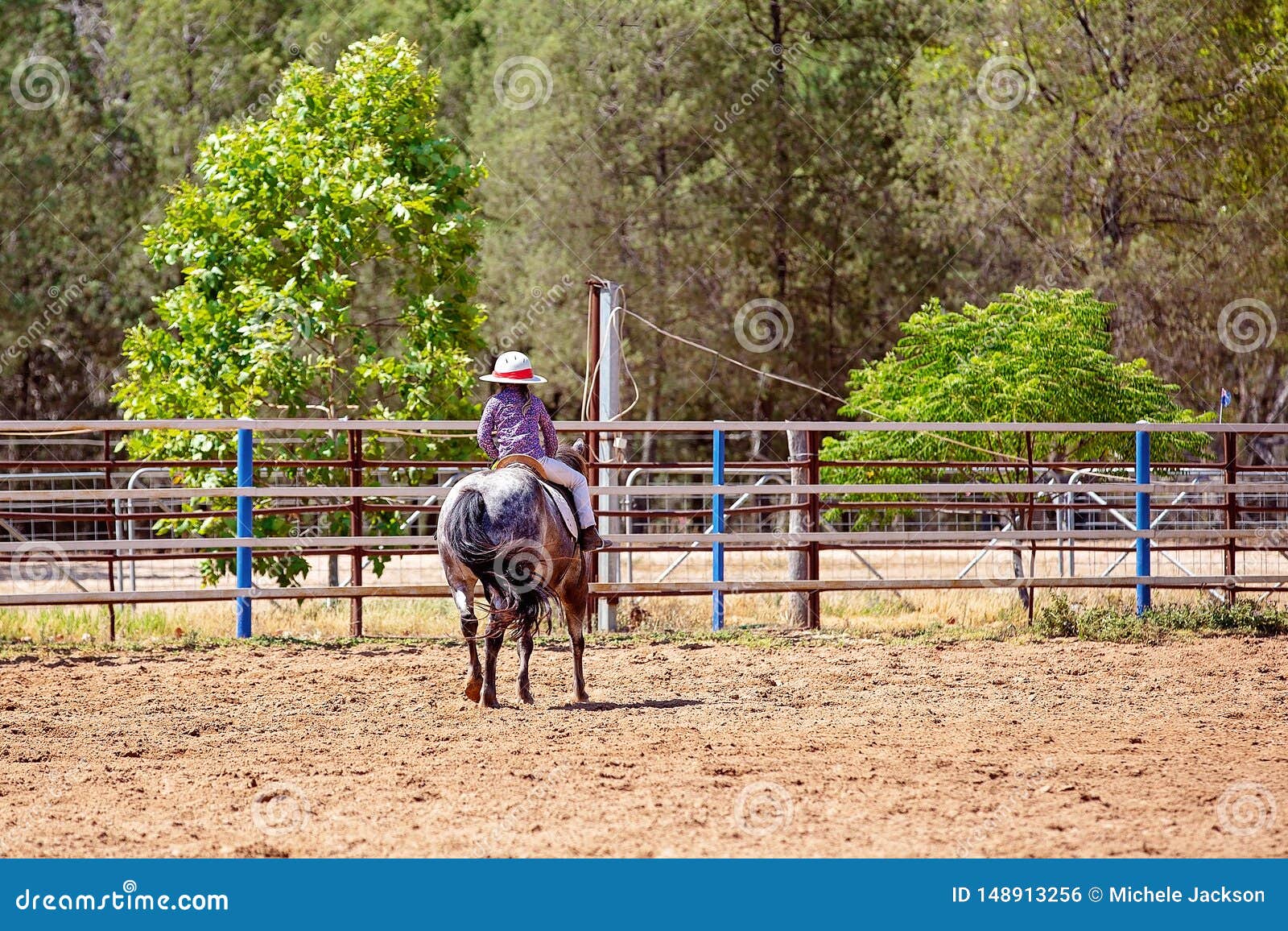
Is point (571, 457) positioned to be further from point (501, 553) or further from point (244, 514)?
point (244, 514)

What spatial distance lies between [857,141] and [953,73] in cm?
317

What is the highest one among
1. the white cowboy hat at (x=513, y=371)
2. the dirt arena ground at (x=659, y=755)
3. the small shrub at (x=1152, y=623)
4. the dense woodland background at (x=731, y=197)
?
the dense woodland background at (x=731, y=197)

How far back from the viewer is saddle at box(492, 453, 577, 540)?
7543mm

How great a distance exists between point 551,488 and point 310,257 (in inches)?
226

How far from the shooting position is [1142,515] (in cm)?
1164

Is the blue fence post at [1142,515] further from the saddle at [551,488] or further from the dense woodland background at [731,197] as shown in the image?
the dense woodland background at [731,197]

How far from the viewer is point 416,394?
12.7 meters

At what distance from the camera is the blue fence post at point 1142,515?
11555mm

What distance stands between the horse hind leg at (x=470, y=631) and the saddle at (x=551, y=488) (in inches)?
24.1

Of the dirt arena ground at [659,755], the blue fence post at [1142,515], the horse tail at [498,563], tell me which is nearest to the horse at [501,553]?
the horse tail at [498,563]

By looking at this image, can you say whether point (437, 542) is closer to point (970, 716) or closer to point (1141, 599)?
point (970, 716)

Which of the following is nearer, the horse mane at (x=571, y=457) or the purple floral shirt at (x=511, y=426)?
the purple floral shirt at (x=511, y=426)

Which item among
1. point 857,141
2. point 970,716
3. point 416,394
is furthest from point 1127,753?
point 857,141

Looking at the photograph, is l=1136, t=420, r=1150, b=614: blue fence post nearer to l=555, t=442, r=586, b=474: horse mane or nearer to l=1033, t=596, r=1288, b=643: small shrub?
l=1033, t=596, r=1288, b=643: small shrub
